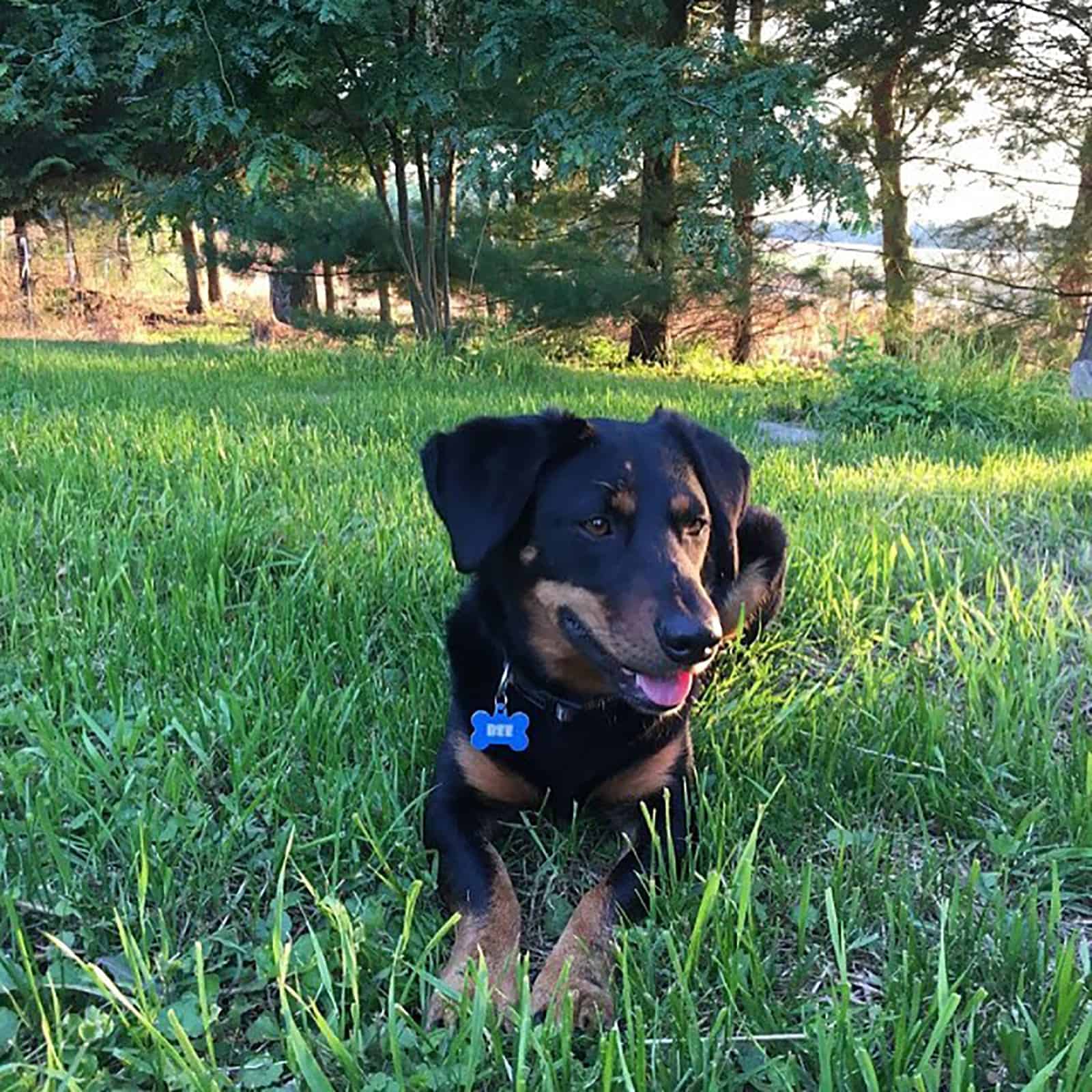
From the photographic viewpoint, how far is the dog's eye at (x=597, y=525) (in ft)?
6.63

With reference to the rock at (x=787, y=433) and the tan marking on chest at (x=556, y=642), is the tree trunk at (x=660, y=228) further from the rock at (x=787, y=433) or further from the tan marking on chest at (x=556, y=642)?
the tan marking on chest at (x=556, y=642)

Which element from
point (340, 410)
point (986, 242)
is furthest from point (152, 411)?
point (986, 242)

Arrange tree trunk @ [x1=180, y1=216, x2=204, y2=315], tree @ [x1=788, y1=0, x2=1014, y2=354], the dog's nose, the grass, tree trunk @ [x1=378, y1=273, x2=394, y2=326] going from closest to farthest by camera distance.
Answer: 1. the grass
2. the dog's nose
3. tree @ [x1=788, y1=0, x2=1014, y2=354]
4. tree trunk @ [x1=378, y1=273, x2=394, y2=326]
5. tree trunk @ [x1=180, y1=216, x2=204, y2=315]

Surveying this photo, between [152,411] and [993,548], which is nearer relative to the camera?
[993,548]

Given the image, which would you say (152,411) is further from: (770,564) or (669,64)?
(669,64)

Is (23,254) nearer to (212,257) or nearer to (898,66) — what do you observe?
(212,257)

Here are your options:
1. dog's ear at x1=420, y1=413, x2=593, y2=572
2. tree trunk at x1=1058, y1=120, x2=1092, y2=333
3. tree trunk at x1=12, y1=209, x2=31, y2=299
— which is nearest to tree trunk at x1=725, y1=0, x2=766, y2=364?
tree trunk at x1=1058, y1=120, x2=1092, y2=333

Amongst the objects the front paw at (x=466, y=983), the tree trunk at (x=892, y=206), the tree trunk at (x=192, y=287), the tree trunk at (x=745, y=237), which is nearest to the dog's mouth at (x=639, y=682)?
the front paw at (x=466, y=983)

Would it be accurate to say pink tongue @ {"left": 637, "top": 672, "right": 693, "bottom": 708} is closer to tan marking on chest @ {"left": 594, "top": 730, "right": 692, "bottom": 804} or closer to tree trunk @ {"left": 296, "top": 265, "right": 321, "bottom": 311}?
tan marking on chest @ {"left": 594, "top": 730, "right": 692, "bottom": 804}

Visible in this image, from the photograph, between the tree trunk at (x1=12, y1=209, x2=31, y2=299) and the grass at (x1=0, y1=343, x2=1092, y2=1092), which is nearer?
the grass at (x1=0, y1=343, x2=1092, y2=1092)

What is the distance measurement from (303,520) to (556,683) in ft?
4.94

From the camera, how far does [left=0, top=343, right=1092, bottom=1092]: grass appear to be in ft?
4.37

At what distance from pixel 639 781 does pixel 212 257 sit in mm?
14811

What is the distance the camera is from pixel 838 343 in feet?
25.1
